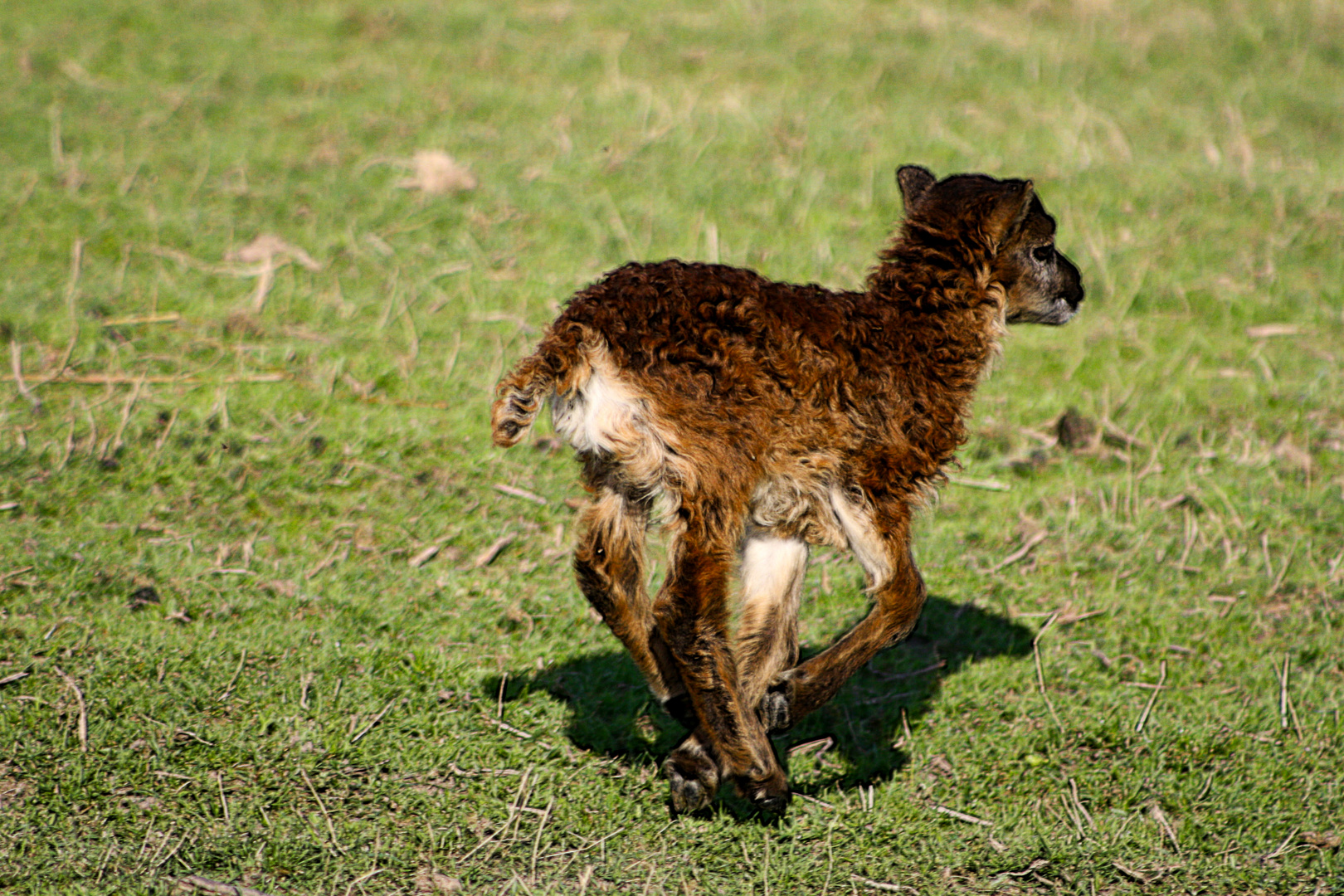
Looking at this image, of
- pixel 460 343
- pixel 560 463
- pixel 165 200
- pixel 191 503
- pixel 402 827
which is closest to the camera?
pixel 402 827

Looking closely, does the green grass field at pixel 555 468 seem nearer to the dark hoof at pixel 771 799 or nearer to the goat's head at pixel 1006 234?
the dark hoof at pixel 771 799

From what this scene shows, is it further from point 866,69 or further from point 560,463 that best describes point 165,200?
point 866,69

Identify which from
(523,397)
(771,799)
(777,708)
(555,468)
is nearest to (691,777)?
(771,799)

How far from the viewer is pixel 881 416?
484 centimetres

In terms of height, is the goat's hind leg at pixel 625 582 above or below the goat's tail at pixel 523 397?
below

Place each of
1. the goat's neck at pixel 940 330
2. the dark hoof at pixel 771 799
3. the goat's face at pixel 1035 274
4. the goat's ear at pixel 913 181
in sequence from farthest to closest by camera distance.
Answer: the goat's ear at pixel 913 181
the goat's face at pixel 1035 274
the goat's neck at pixel 940 330
the dark hoof at pixel 771 799

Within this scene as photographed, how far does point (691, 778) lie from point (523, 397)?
5.11 ft

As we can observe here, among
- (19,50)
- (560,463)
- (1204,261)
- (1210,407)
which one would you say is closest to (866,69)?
(1204,261)

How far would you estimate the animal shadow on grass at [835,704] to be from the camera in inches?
209

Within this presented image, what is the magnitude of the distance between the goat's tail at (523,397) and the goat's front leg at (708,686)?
71 centimetres

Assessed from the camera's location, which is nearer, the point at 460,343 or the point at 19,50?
the point at 460,343

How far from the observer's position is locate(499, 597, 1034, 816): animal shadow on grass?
530cm

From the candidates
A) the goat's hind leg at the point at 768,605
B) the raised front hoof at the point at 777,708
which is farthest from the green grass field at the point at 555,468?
the goat's hind leg at the point at 768,605

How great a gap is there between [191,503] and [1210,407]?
619cm
